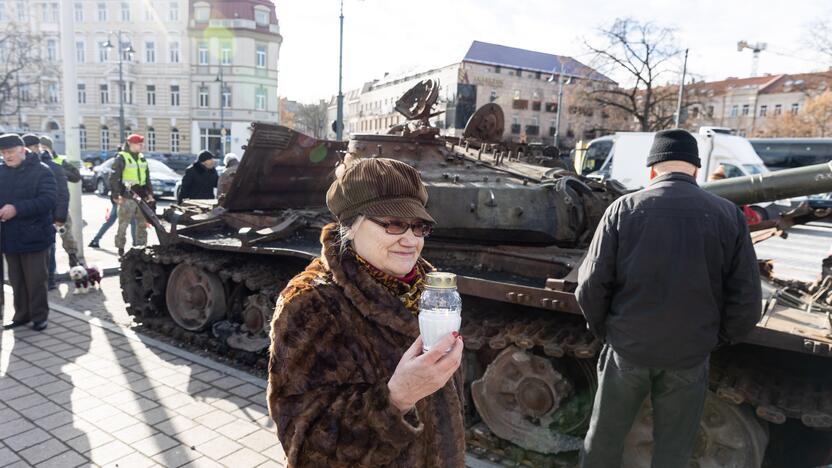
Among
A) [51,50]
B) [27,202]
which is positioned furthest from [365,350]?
[51,50]

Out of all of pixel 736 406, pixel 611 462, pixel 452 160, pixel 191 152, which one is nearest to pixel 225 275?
pixel 452 160

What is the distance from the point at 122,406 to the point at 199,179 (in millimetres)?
6154

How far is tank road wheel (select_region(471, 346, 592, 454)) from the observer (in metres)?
4.25

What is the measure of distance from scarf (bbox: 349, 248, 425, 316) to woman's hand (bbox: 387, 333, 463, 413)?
1.13 feet

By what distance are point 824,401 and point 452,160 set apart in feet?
11.4

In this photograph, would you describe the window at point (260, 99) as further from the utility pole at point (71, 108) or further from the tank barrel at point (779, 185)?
the tank barrel at point (779, 185)

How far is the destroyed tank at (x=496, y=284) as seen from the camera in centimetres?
380

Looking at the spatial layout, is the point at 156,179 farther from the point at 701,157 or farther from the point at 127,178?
the point at 701,157

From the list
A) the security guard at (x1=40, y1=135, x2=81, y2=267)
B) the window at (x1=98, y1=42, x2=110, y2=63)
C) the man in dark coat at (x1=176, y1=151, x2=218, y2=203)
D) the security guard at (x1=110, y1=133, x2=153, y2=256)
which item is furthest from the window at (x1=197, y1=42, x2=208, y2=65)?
the security guard at (x1=40, y1=135, x2=81, y2=267)

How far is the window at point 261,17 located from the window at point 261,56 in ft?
5.65

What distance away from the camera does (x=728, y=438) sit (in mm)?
3791

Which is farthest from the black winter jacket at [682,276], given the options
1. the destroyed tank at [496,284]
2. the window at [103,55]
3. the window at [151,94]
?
the window at [103,55]

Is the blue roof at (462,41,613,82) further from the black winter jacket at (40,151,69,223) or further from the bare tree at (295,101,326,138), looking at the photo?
the black winter jacket at (40,151,69,223)

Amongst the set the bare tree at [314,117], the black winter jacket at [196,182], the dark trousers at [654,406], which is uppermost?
the bare tree at [314,117]
